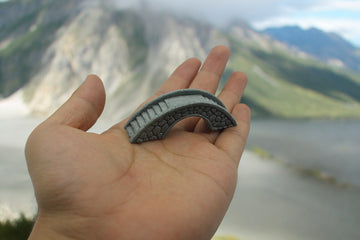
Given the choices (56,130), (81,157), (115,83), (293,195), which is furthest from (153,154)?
(115,83)

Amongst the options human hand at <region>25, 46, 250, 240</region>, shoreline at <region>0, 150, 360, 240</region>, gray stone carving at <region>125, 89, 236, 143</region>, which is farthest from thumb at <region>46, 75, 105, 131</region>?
shoreline at <region>0, 150, 360, 240</region>

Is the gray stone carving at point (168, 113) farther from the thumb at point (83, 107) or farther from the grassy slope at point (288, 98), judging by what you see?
the grassy slope at point (288, 98)

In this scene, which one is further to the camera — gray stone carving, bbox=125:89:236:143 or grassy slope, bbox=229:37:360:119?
grassy slope, bbox=229:37:360:119

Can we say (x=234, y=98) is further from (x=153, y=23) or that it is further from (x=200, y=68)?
(x=153, y=23)

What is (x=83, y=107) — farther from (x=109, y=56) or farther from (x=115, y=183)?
(x=109, y=56)

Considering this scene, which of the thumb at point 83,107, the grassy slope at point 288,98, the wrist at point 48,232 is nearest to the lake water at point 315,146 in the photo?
the grassy slope at point 288,98

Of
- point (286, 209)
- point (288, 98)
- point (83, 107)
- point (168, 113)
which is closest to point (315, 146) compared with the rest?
point (286, 209)

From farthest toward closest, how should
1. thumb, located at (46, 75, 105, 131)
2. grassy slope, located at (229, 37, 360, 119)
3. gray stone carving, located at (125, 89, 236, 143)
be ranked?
1. grassy slope, located at (229, 37, 360, 119)
2. gray stone carving, located at (125, 89, 236, 143)
3. thumb, located at (46, 75, 105, 131)

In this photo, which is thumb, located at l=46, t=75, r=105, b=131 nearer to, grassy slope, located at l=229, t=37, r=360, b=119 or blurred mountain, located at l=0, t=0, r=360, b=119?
blurred mountain, located at l=0, t=0, r=360, b=119
